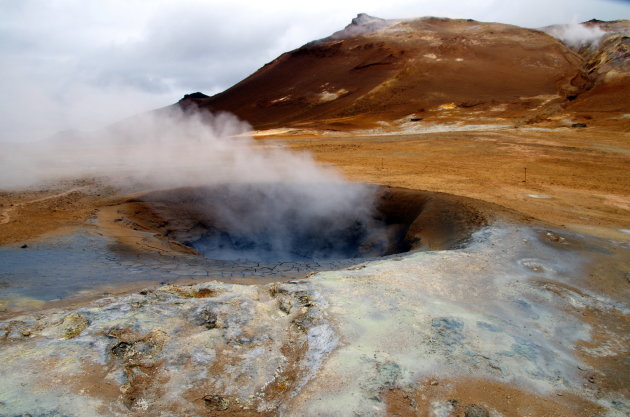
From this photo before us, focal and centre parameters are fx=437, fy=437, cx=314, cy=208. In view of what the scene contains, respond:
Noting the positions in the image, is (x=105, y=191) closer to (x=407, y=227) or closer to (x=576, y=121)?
(x=407, y=227)

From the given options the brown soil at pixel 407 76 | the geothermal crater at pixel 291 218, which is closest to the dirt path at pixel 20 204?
the geothermal crater at pixel 291 218

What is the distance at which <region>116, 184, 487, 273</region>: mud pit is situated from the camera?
6684 mm

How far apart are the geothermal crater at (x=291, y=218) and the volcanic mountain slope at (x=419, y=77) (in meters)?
17.5

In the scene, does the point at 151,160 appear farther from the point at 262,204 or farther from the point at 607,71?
the point at 607,71

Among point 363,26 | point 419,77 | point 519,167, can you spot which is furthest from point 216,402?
point 363,26

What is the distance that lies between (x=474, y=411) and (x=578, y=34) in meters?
44.3

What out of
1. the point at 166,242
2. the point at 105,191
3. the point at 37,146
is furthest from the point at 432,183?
the point at 37,146

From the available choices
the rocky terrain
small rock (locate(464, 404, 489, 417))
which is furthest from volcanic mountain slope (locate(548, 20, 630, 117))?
small rock (locate(464, 404, 489, 417))

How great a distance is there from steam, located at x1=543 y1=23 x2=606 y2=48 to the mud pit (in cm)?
3683

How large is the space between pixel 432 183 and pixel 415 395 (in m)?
7.96

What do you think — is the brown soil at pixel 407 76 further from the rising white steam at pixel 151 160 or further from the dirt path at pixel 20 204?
the dirt path at pixel 20 204

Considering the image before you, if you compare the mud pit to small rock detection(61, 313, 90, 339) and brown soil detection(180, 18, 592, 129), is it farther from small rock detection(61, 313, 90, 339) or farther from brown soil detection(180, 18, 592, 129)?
brown soil detection(180, 18, 592, 129)

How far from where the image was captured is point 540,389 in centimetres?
238

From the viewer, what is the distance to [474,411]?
221 cm
